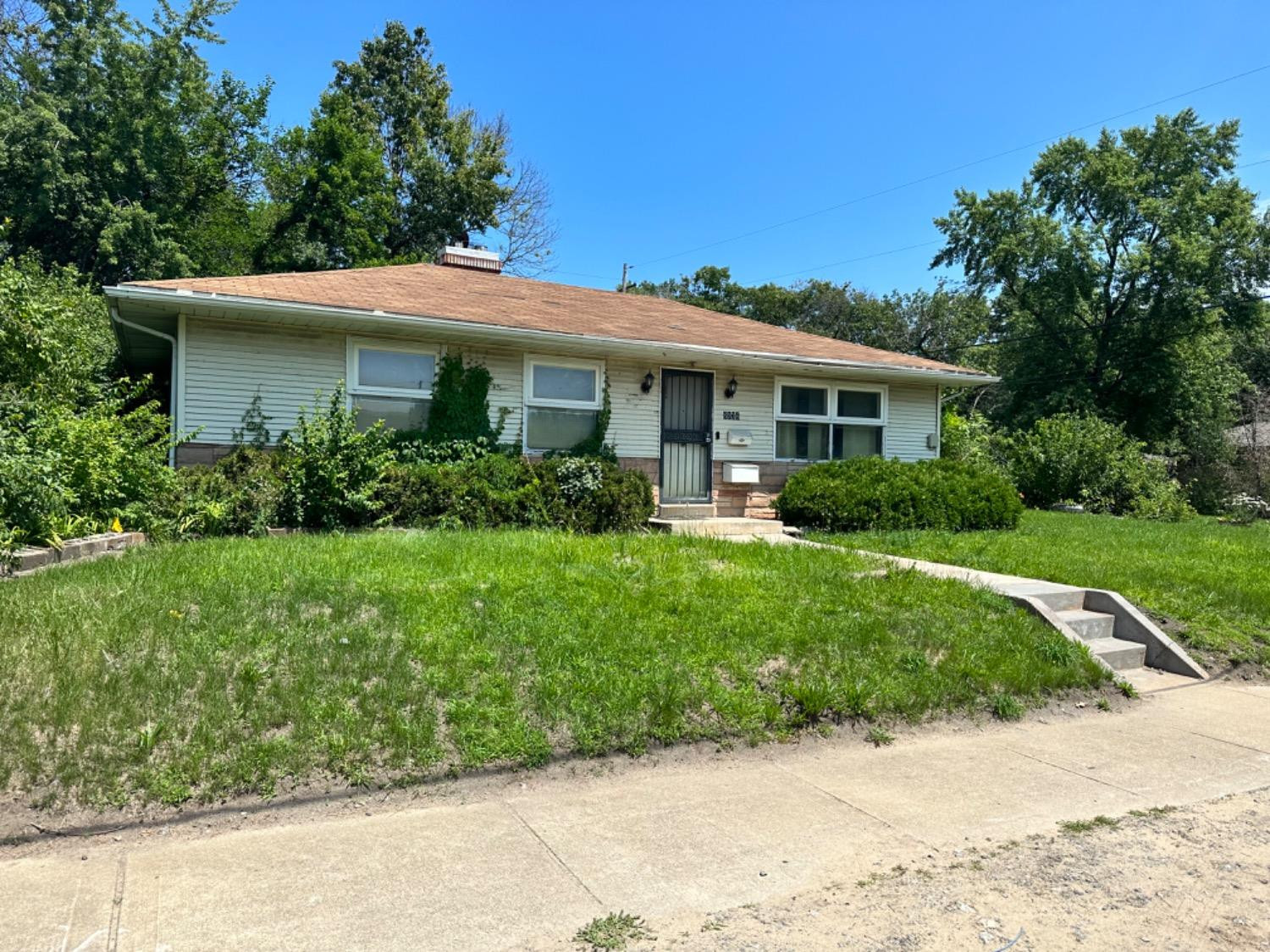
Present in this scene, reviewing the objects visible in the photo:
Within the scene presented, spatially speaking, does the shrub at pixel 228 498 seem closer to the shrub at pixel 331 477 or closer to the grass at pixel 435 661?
the shrub at pixel 331 477

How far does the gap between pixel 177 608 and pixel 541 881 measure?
310 cm

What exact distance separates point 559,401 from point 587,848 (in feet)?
28.6

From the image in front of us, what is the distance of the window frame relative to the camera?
1127 cm

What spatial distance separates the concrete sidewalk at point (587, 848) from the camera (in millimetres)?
2584

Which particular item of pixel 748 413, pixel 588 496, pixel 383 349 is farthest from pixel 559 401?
pixel 748 413

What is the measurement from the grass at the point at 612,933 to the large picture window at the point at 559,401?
8.95 m

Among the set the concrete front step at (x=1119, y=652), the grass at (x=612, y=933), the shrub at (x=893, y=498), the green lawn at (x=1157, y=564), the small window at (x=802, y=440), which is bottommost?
the grass at (x=612, y=933)

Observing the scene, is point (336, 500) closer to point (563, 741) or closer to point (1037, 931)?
point (563, 741)

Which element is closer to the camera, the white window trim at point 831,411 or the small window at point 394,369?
the small window at point 394,369

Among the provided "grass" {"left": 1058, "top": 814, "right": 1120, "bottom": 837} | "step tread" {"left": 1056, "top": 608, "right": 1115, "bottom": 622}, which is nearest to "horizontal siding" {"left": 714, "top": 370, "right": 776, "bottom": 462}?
"step tread" {"left": 1056, "top": 608, "right": 1115, "bottom": 622}

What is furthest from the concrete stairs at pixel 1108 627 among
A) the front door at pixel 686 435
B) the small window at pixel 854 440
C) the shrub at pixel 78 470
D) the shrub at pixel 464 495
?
the shrub at pixel 78 470

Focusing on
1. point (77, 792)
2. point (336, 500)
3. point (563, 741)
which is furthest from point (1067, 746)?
point (336, 500)

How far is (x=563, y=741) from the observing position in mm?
4059

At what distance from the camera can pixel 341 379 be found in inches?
398
